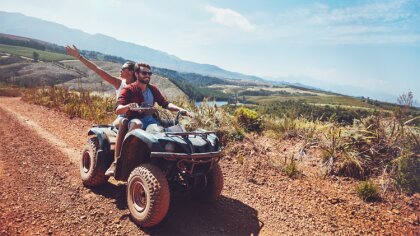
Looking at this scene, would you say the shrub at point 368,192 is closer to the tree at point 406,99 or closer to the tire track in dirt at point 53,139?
the tree at point 406,99

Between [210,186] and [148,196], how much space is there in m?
1.29

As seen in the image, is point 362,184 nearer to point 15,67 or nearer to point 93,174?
point 93,174

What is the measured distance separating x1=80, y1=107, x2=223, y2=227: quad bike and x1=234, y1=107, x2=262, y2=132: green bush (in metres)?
5.08

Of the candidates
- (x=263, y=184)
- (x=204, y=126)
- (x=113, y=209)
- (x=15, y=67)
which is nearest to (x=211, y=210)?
(x=113, y=209)

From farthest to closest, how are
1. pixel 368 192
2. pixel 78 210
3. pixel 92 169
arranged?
pixel 368 192, pixel 92 169, pixel 78 210

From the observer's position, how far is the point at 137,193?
452 centimetres

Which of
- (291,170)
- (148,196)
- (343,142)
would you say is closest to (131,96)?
(148,196)

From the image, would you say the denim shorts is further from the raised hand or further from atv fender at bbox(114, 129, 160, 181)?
the raised hand

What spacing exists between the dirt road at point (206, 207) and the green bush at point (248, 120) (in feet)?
8.83

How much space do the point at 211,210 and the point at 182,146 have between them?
1.42m

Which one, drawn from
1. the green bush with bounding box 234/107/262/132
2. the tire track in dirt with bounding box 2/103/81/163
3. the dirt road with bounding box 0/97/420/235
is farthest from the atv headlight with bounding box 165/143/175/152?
the green bush with bounding box 234/107/262/132

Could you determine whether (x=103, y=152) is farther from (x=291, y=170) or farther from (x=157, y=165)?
(x=291, y=170)

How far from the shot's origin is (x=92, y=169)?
214 inches

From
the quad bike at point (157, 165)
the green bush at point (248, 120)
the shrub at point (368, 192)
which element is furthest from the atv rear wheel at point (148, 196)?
the green bush at point (248, 120)
